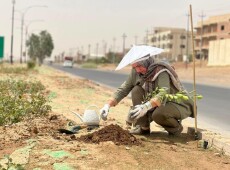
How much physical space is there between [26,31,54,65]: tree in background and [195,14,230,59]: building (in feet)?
97.6

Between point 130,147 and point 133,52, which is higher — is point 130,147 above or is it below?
below

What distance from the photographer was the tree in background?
8809 centimetres

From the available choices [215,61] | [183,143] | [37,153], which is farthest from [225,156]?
[215,61]

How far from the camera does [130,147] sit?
5.25 metres

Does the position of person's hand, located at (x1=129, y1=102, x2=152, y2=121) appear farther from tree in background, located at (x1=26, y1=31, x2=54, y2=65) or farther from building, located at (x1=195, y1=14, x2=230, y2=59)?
tree in background, located at (x1=26, y1=31, x2=54, y2=65)

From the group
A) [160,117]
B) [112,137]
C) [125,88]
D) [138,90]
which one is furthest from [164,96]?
[112,137]

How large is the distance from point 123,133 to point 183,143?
96 centimetres

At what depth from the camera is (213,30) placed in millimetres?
86750

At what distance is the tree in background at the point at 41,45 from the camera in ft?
289

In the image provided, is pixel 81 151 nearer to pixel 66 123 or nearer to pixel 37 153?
pixel 37 153

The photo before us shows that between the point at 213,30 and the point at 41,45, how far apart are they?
1296 inches

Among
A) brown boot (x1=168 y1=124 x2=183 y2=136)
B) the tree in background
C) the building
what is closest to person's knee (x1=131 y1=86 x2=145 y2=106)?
brown boot (x1=168 y1=124 x2=183 y2=136)

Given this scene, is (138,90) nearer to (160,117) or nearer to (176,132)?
(160,117)

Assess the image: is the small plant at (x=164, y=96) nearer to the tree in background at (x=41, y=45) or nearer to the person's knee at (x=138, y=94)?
the person's knee at (x=138, y=94)
